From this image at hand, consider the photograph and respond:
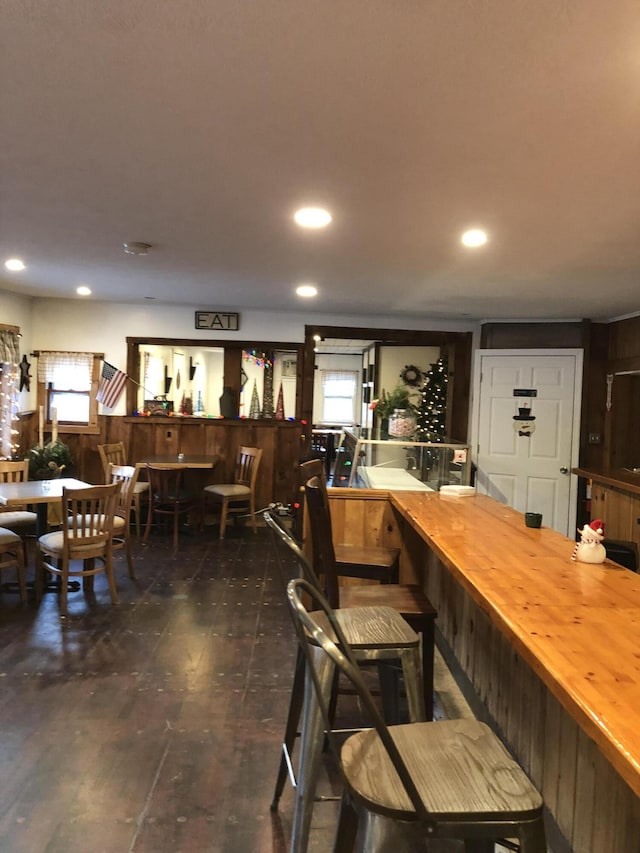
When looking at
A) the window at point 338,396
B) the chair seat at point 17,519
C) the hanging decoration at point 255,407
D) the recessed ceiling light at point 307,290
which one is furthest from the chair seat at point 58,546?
the window at point 338,396

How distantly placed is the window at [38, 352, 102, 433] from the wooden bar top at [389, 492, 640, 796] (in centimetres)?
514

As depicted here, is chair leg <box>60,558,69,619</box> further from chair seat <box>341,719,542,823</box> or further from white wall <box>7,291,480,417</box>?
white wall <box>7,291,480,417</box>

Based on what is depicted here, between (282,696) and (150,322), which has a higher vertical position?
(150,322)

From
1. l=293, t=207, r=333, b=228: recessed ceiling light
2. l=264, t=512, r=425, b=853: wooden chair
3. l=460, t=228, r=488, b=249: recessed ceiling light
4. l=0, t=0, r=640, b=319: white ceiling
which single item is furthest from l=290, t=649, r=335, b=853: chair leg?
l=460, t=228, r=488, b=249: recessed ceiling light

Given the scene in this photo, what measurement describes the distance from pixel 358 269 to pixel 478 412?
267 centimetres

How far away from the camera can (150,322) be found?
653cm

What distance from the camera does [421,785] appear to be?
1.08 metres

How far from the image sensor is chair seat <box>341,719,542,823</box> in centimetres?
102

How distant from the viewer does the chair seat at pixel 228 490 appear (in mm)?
5890

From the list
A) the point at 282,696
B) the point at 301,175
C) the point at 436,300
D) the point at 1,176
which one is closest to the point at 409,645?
the point at 282,696

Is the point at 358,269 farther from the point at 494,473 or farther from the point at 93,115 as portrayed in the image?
the point at 494,473

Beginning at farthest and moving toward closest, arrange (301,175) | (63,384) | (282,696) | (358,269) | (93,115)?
(63,384)
(358,269)
(282,696)
(301,175)
(93,115)

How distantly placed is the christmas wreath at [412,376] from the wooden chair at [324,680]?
7393 millimetres

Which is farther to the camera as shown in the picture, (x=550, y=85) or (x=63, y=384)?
(x=63, y=384)
